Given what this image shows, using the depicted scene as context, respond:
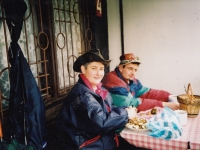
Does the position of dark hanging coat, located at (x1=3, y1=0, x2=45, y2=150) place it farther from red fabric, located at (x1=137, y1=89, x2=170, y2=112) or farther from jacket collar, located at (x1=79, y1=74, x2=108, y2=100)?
red fabric, located at (x1=137, y1=89, x2=170, y2=112)

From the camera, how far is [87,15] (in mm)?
4270

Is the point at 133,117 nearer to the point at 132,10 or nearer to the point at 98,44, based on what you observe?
the point at 98,44

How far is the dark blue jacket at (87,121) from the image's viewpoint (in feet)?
6.81

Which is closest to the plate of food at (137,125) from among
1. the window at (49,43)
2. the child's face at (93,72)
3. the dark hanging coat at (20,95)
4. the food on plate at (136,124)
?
the food on plate at (136,124)

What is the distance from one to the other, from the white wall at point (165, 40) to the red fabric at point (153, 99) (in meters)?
1.41

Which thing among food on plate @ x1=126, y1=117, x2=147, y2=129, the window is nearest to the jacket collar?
food on plate @ x1=126, y1=117, x2=147, y2=129

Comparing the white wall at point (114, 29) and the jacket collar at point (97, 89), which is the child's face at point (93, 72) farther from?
the white wall at point (114, 29)

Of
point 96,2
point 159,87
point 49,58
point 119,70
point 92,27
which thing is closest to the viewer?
point 119,70

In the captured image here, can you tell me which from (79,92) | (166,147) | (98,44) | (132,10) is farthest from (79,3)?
(166,147)

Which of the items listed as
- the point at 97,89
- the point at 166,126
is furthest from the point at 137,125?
the point at 97,89

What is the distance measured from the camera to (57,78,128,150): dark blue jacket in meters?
2.07

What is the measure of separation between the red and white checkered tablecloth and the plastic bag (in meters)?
0.04

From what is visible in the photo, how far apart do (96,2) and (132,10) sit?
945 mm

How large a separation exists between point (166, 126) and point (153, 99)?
1370mm
